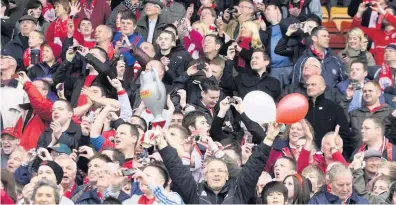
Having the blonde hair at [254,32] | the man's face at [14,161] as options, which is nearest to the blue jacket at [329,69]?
the blonde hair at [254,32]

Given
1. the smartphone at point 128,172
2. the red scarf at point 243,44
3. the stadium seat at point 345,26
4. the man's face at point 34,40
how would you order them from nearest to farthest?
the smartphone at point 128,172, the red scarf at point 243,44, the man's face at point 34,40, the stadium seat at point 345,26

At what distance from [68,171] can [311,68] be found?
4669 mm

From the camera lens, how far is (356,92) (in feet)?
69.0

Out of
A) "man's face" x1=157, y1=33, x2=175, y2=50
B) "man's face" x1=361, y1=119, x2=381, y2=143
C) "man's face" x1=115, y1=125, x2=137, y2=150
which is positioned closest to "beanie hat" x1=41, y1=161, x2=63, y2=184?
"man's face" x1=115, y1=125, x2=137, y2=150

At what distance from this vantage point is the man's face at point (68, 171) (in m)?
17.3

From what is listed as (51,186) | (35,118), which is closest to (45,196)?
(51,186)

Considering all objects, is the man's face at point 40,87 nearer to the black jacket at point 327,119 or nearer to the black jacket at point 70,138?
the black jacket at point 70,138

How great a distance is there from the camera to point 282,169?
17469 millimetres

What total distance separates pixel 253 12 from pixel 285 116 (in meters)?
6.93

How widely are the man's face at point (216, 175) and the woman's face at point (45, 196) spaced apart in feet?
5.66

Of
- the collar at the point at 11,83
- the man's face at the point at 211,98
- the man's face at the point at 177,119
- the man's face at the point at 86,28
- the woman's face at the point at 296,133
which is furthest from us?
the man's face at the point at 86,28

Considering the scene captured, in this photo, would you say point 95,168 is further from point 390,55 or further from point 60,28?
point 60,28

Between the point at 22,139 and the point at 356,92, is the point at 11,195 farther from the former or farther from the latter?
the point at 356,92

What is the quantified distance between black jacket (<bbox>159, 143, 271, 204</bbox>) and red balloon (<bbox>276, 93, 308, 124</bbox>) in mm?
534
